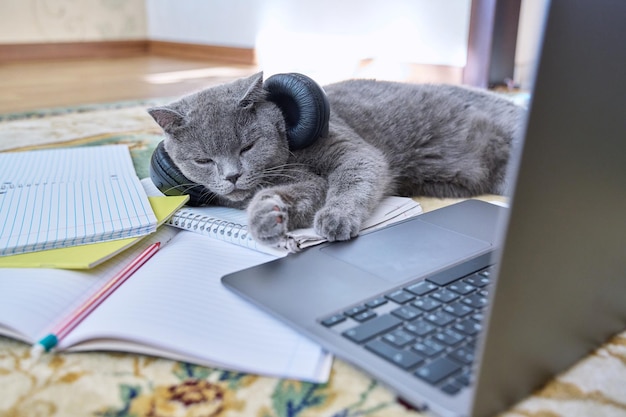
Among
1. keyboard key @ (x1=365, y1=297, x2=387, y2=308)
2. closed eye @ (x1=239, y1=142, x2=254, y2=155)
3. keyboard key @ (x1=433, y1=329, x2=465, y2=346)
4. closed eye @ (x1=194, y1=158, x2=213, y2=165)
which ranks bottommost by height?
keyboard key @ (x1=365, y1=297, x2=387, y2=308)

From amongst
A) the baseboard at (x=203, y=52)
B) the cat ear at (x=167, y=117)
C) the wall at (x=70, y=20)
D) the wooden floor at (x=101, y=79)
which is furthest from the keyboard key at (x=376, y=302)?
the wall at (x=70, y=20)

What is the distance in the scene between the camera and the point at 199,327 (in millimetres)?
619

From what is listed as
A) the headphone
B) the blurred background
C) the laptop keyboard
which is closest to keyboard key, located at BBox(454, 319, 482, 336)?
the laptop keyboard

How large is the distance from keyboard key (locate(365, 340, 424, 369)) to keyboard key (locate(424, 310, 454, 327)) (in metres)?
0.06

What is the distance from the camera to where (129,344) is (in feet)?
1.97

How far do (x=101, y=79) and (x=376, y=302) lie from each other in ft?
9.38

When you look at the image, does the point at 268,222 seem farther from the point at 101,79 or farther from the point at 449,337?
the point at 101,79

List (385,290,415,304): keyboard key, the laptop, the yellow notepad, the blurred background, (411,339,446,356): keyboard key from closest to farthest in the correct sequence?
the laptop, (411,339,446,356): keyboard key, (385,290,415,304): keyboard key, the yellow notepad, the blurred background

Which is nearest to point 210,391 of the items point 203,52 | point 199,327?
point 199,327

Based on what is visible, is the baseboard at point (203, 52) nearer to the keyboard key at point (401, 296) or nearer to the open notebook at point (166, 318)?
the open notebook at point (166, 318)

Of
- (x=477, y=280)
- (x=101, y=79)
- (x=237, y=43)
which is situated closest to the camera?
(x=477, y=280)

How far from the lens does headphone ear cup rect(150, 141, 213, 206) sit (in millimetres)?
1062

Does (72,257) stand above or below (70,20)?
below

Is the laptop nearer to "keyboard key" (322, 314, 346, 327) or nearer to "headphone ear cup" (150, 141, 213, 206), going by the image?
"keyboard key" (322, 314, 346, 327)
